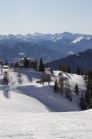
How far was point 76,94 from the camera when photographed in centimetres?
8956

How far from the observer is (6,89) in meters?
Result: 73.5

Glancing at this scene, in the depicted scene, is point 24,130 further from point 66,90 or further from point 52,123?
point 66,90

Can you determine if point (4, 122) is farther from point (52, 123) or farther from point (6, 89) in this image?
point (6, 89)

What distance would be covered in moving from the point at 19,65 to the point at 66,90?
172ft

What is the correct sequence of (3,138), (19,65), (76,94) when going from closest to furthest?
(3,138), (76,94), (19,65)

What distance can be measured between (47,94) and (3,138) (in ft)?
181

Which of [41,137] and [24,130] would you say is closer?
[41,137]

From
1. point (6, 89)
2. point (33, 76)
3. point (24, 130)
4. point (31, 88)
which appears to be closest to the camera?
point (24, 130)

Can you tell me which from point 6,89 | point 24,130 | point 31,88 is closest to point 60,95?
point 31,88

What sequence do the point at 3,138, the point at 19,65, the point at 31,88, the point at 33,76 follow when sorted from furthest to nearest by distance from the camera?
1. the point at 19,65
2. the point at 33,76
3. the point at 31,88
4. the point at 3,138

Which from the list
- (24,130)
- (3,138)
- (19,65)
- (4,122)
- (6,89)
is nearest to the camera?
(3,138)

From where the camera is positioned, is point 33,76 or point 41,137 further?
point 33,76

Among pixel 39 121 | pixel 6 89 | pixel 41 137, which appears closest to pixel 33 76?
pixel 6 89

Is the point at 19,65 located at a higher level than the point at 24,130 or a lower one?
higher
